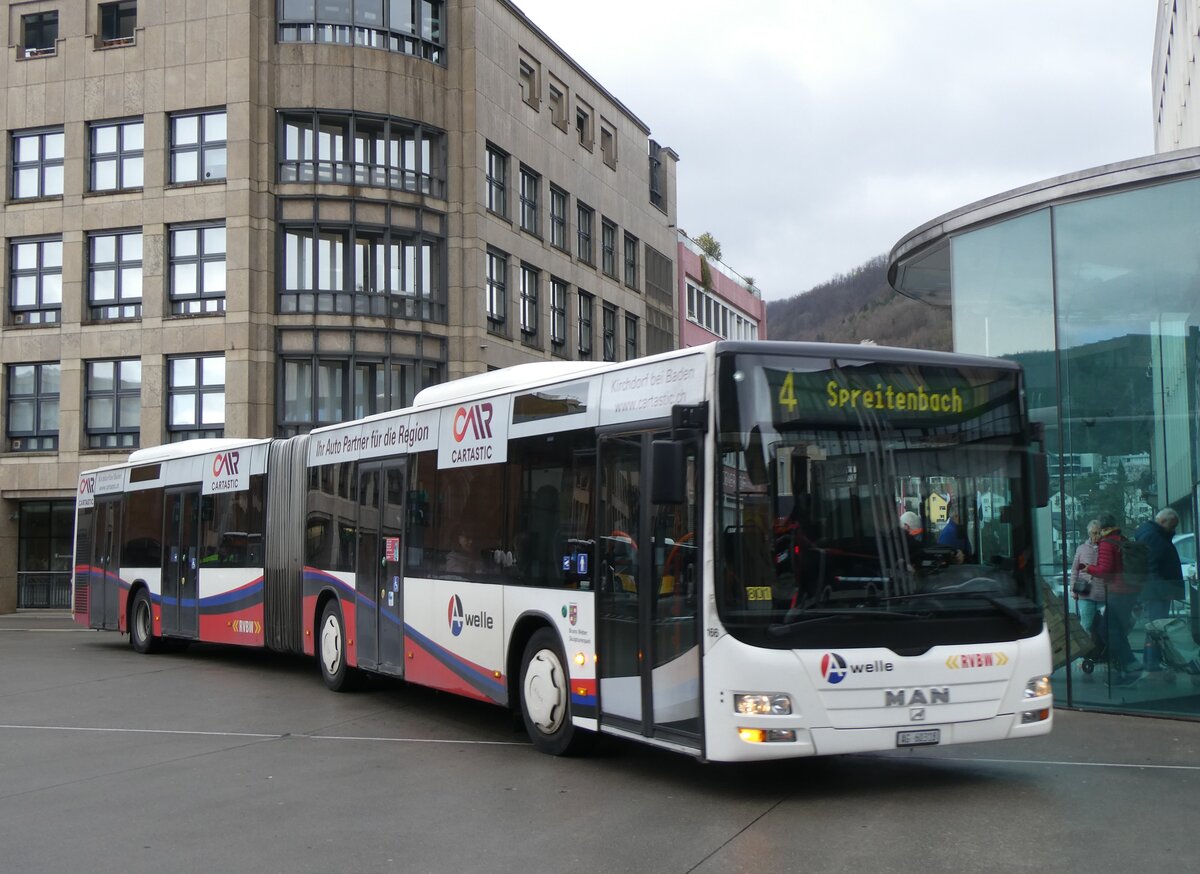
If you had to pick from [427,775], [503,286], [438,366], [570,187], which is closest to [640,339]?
[570,187]

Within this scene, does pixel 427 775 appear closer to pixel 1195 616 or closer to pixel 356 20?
pixel 1195 616

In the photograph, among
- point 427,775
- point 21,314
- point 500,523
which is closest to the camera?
point 427,775

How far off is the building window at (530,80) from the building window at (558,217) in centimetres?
269

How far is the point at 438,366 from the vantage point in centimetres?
3528

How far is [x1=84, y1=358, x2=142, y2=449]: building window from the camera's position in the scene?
115 feet

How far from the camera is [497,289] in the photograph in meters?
37.8

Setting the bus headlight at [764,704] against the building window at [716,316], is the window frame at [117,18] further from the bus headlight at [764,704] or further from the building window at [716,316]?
the bus headlight at [764,704]

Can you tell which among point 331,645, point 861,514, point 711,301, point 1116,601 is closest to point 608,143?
point 711,301

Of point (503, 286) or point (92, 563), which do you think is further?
point (503, 286)

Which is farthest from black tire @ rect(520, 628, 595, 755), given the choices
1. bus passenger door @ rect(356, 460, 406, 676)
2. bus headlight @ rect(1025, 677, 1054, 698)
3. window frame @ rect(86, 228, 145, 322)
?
window frame @ rect(86, 228, 145, 322)

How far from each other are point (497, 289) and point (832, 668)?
30169mm

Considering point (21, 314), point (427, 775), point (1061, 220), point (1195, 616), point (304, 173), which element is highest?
point (304, 173)

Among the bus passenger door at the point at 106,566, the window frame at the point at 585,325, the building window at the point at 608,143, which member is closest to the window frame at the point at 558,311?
the window frame at the point at 585,325

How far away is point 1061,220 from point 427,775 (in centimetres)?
844
